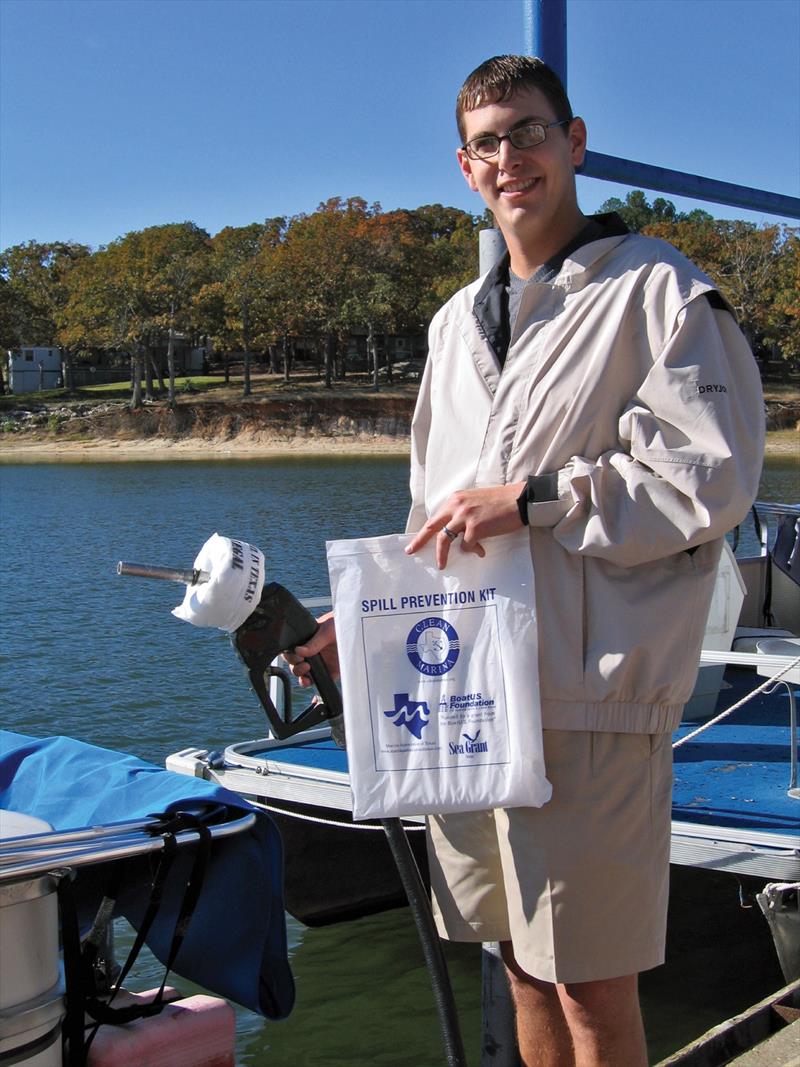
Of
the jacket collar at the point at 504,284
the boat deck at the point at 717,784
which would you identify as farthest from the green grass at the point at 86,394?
the jacket collar at the point at 504,284

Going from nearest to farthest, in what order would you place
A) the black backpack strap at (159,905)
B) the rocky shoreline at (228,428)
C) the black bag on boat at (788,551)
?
the black backpack strap at (159,905), the black bag on boat at (788,551), the rocky shoreline at (228,428)

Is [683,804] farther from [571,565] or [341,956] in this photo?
[571,565]

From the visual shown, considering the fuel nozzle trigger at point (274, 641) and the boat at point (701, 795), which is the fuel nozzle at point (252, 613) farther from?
the boat at point (701, 795)

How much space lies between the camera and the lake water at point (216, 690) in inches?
255

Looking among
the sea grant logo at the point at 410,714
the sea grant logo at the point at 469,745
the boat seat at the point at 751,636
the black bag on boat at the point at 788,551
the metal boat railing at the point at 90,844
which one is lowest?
the boat seat at the point at 751,636

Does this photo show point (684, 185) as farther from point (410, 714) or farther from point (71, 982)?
point (71, 982)

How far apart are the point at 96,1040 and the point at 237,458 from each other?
71231 millimetres

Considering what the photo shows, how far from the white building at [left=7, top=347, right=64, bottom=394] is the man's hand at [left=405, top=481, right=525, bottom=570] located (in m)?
99.9

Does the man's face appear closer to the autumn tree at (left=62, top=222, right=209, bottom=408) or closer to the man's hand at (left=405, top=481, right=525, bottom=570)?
the man's hand at (left=405, top=481, right=525, bottom=570)

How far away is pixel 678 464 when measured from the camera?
2.45m

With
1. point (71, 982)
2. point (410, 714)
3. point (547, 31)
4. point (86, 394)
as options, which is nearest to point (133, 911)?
point (71, 982)

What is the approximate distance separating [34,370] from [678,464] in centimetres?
10347

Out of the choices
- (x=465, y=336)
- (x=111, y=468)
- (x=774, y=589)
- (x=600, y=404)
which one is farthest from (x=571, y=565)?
(x=111, y=468)

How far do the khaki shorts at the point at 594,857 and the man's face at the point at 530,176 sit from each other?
107 centimetres
